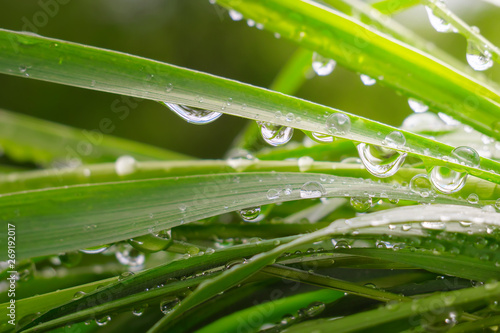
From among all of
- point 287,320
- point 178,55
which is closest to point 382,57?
point 287,320

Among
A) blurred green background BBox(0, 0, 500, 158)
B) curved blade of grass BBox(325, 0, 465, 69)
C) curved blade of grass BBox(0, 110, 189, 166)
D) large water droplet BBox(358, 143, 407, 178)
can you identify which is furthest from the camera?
blurred green background BBox(0, 0, 500, 158)

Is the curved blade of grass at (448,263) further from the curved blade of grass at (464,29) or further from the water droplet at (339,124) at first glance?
the curved blade of grass at (464,29)

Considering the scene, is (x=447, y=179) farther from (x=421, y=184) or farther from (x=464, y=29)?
(x=464, y=29)

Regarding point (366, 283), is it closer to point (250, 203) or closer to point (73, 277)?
point (250, 203)

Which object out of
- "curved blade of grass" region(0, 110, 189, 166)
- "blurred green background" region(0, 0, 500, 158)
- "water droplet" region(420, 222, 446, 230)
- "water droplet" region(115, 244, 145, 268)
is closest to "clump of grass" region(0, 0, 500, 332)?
"water droplet" region(420, 222, 446, 230)

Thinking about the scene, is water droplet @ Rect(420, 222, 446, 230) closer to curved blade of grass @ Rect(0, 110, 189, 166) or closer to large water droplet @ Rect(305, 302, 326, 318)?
large water droplet @ Rect(305, 302, 326, 318)
